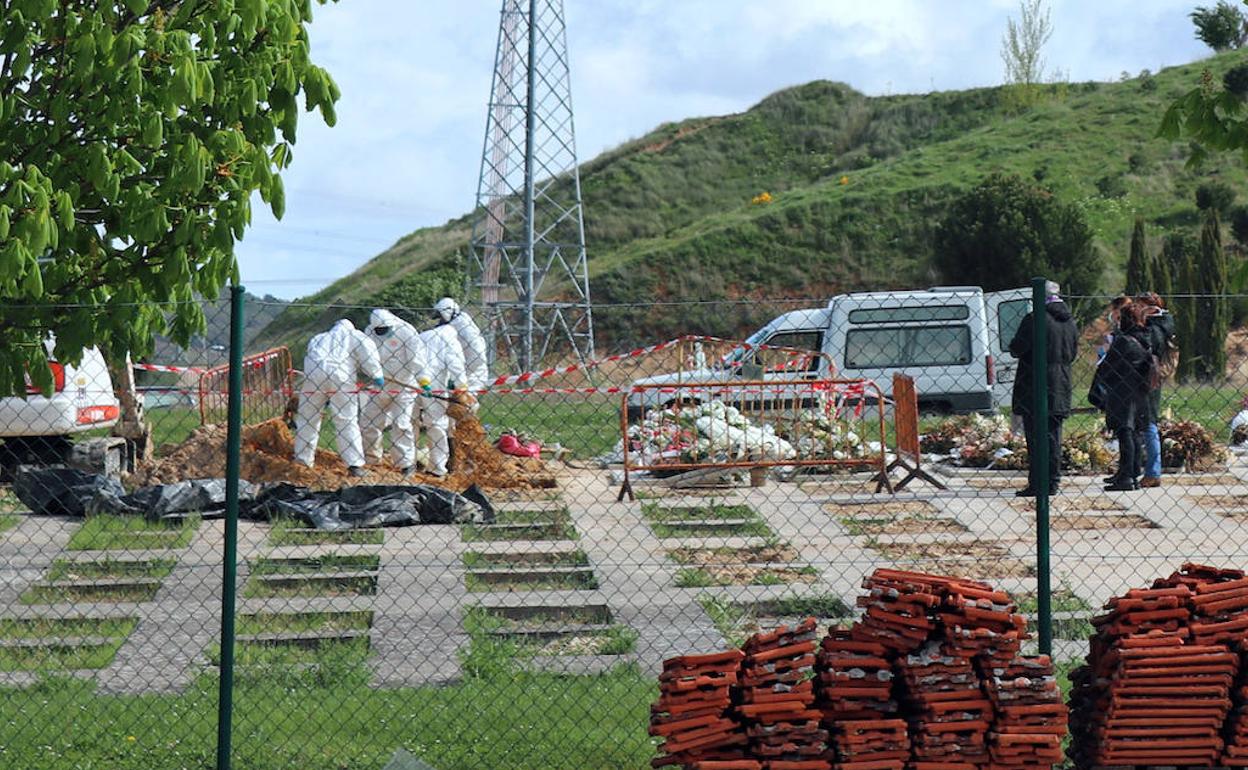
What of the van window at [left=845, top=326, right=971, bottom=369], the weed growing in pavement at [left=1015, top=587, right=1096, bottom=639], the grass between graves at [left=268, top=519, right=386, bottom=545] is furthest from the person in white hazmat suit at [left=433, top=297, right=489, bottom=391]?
the weed growing in pavement at [left=1015, top=587, right=1096, bottom=639]

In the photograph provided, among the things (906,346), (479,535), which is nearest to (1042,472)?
(479,535)

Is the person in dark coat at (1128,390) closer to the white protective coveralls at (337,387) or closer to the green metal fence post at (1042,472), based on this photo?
the white protective coveralls at (337,387)

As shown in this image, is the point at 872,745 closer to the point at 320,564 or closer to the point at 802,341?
the point at 320,564

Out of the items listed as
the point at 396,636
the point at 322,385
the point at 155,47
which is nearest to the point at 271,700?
the point at 396,636

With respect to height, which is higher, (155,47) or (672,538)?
(155,47)

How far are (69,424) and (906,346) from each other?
39.0 ft

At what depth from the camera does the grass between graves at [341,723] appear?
21.0 feet

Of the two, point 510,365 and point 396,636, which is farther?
point 510,365

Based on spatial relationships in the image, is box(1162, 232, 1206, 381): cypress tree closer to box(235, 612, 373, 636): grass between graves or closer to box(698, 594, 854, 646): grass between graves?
box(698, 594, 854, 646): grass between graves

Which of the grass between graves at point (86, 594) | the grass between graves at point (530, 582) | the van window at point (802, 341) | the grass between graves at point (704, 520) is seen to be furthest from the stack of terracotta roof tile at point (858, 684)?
the van window at point (802, 341)

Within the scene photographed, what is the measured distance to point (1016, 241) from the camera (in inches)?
1639

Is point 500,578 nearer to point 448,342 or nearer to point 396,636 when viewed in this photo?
point 396,636

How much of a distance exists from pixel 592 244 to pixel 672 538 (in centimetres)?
4746

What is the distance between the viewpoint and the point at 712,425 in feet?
52.3
